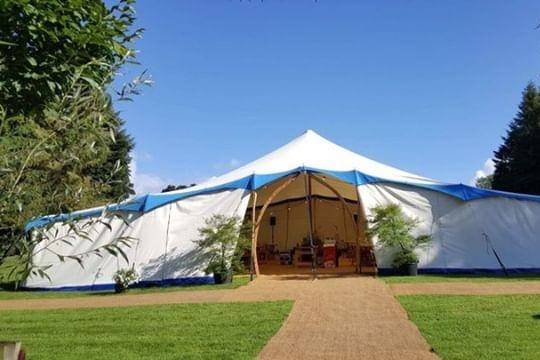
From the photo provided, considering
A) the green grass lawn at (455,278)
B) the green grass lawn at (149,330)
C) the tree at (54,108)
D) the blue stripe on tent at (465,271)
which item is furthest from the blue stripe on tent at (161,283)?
the tree at (54,108)

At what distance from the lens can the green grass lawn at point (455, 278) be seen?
9.29 meters

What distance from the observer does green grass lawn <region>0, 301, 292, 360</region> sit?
482cm

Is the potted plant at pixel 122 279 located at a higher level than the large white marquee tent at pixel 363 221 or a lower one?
lower

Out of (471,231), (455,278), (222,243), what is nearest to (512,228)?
(471,231)

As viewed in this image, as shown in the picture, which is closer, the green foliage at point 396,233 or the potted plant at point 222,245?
the potted plant at point 222,245

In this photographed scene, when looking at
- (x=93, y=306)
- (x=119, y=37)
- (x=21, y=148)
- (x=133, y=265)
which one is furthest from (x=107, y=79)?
(x=133, y=265)

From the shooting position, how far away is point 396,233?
10.4 m

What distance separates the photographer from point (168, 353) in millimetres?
4738

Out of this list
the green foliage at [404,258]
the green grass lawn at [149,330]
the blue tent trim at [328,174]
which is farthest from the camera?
the blue tent trim at [328,174]

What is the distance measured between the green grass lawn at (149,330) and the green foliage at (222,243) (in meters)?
2.67

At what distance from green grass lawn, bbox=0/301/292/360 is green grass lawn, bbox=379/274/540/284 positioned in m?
3.14

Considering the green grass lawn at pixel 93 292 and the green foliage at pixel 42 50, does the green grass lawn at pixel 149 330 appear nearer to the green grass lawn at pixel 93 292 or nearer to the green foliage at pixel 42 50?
the green grass lawn at pixel 93 292

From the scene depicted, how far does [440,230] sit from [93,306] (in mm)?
7215

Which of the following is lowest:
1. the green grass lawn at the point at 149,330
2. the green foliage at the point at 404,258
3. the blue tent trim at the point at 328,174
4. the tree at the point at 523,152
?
the green grass lawn at the point at 149,330
